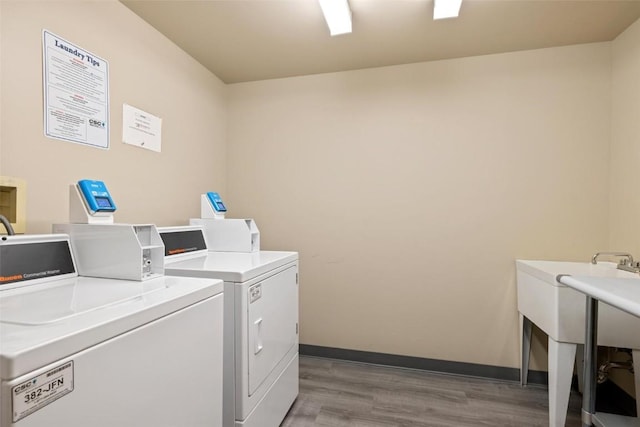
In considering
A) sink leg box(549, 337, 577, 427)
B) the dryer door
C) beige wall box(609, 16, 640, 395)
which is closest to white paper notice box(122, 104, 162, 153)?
the dryer door

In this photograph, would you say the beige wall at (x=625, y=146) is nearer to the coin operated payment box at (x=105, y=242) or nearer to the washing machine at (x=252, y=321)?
the washing machine at (x=252, y=321)

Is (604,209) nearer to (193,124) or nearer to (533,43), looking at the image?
(533,43)

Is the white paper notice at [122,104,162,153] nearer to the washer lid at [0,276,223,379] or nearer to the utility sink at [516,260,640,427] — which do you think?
the washer lid at [0,276,223,379]

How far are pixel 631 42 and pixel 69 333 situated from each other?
294 cm

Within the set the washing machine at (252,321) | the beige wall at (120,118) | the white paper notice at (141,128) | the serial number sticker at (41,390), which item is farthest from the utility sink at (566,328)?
the white paper notice at (141,128)

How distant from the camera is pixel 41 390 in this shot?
558 millimetres

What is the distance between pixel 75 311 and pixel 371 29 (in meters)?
2.05

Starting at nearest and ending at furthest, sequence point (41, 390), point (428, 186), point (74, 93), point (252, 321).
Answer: point (41, 390) → point (252, 321) → point (74, 93) → point (428, 186)

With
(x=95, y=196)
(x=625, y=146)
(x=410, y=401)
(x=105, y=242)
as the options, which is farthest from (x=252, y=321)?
(x=625, y=146)

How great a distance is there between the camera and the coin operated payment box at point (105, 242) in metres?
1.10

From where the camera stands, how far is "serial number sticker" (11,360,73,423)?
0.52 metres

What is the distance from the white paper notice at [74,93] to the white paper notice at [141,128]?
0.39ft

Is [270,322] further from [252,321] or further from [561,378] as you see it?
[561,378]

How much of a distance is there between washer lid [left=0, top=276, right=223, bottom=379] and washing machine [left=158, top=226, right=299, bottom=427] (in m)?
0.26
